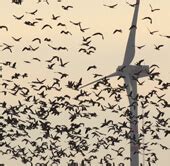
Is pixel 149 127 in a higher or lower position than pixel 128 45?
lower

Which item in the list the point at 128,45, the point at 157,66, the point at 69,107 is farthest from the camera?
the point at 128,45

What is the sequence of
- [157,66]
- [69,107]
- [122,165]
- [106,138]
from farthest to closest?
[122,165]
[106,138]
[69,107]
[157,66]

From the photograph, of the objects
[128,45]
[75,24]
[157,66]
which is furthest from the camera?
[128,45]

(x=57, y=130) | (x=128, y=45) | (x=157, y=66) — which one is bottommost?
(x=57, y=130)

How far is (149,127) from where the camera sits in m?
59.2

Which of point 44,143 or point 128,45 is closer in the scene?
point 44,143

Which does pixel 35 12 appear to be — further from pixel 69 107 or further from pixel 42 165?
pixel 42 165

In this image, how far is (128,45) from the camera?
320 ft

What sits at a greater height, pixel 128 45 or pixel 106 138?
pixel 128 45

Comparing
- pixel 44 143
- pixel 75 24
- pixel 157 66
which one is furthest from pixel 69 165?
pixel 75 24

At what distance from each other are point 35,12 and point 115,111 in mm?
15727

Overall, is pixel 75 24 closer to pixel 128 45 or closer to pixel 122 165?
pixel 122 165

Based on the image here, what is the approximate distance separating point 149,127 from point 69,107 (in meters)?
6.93

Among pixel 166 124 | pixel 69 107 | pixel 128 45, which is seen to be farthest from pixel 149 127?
pixel 128 45
